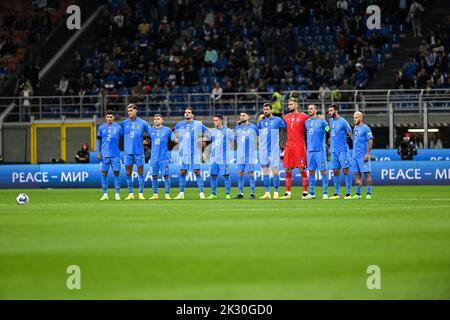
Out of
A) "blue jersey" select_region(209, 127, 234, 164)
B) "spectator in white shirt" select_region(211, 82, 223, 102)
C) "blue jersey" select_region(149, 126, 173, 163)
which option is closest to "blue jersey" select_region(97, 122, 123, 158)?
"blue jersey" select_region(149, 126, 173, 163)

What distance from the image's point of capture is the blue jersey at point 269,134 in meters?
27.2

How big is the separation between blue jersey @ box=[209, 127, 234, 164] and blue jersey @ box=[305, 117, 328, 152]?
2.84 m

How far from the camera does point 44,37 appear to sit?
50250mm

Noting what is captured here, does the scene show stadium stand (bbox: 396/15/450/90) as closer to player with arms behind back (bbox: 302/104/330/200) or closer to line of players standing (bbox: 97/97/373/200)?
line of players standing (bbox: 97/97/373/200)

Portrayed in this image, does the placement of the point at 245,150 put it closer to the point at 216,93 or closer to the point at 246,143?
the point at 246,143

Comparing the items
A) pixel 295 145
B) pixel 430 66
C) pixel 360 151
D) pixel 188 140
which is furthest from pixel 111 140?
pixel 430 66

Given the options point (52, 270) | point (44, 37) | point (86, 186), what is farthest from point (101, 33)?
point (52, 270)

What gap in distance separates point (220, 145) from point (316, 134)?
3.18m

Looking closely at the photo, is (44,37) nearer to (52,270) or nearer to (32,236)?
(32,236)

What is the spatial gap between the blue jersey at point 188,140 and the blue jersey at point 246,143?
115 centimetres

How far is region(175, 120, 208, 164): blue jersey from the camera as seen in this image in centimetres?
2778
